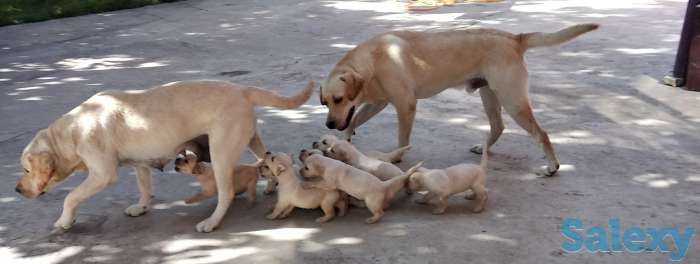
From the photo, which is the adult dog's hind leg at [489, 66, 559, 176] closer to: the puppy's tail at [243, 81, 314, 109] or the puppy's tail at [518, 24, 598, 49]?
the puppy's tail at [518, 24, 598, 49]

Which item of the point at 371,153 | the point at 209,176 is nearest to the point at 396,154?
the point at 371,153

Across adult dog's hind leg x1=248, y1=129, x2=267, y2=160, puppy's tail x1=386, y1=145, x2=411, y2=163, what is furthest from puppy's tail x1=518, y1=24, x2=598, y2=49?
adult dog's hind leg x1=248, y1=129, x2=267, y2=160

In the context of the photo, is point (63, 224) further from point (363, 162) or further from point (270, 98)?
point (363, 162)

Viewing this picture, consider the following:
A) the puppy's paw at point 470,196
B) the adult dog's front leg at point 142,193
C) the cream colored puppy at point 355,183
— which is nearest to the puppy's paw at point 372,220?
the cream colored puppy at point 355,183

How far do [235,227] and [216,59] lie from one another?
497 centimetres

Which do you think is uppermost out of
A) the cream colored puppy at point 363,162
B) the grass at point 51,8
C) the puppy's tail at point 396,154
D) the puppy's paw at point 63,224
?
the grass at point 51,8

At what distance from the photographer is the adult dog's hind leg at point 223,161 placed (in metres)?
4.27

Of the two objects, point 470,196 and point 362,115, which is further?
point 362,115

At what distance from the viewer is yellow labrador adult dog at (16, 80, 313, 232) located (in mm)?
4219

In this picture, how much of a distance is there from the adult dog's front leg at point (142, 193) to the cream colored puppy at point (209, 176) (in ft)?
0.86

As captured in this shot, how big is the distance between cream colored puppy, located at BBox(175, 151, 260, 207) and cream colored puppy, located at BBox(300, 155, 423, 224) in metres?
0.43

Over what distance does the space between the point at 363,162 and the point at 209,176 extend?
105 centimetres

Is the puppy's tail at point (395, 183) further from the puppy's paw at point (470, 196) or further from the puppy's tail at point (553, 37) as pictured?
the puppy's tail at point (553, 37)

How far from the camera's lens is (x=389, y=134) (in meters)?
6.10
